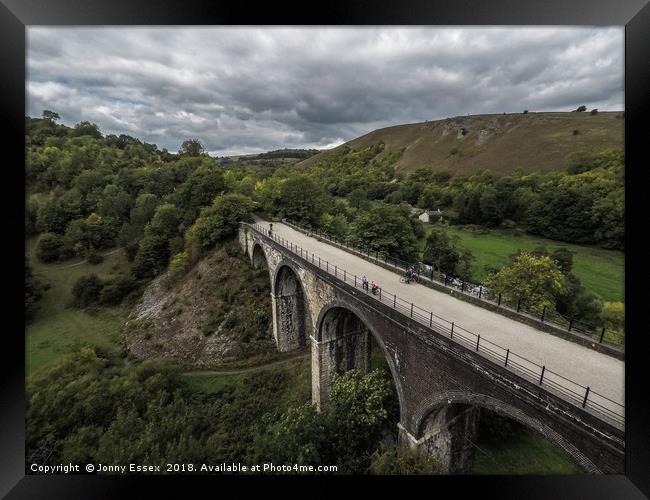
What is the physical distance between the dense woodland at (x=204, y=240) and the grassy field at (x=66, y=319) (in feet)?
4.64

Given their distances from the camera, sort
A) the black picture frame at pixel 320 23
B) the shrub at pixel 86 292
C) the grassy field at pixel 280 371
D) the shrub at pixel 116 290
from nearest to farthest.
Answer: the black picture frame at pixel 320 23, the grassy field at pixel 280 371, the shrub at pixel 116 290, the shrub at pixel 86 292

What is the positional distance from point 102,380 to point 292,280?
540 inches

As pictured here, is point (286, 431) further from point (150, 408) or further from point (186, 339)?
point (186, 339)

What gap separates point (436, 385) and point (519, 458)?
28.5 ft

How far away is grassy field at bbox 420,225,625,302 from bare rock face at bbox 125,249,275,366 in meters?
23.9

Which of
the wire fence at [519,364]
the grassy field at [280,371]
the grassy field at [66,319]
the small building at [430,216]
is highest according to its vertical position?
the small building at [430,216]

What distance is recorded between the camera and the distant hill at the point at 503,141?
7462 centimetres

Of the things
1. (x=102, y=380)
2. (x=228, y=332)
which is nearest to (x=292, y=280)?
(x=228, y=332)

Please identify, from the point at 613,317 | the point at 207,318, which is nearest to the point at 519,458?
the point at 613,317

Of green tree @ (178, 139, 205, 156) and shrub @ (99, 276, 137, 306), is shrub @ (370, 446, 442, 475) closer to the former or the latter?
shrub @ (99, 276, 137, 306)

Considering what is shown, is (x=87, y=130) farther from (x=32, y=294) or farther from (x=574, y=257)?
(x=574, y=257)

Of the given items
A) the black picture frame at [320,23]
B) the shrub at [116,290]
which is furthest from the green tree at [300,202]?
the black picture frame at [320,23]

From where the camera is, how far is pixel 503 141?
330ft

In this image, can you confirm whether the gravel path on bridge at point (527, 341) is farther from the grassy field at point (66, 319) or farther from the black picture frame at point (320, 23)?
the grassy field at point (66, 319)
